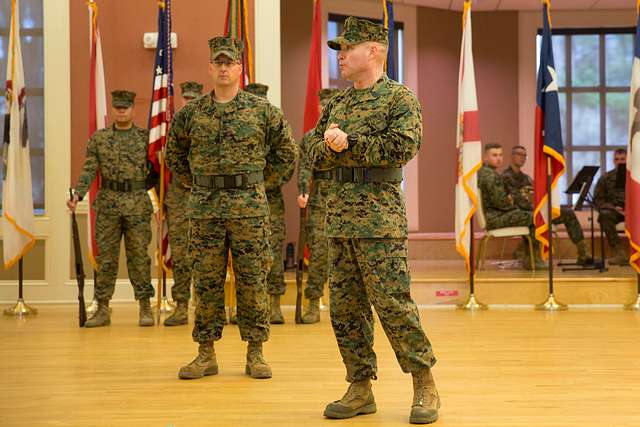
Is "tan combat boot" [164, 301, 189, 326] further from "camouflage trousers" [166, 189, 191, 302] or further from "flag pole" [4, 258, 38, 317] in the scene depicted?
"flag pole" [4, 258, 38, 317]

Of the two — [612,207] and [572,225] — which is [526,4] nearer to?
[612,207]

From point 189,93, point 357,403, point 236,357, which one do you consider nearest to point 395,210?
point 357,403

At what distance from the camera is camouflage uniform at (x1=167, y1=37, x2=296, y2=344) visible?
440cm

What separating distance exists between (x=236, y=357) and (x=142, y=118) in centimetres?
386

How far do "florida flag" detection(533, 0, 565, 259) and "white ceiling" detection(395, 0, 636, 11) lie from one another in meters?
3.69

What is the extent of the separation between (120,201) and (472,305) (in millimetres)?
3076

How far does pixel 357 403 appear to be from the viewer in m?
3.59

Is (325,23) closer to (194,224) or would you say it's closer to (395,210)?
(194,224)

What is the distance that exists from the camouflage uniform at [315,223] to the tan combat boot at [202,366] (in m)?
2.28

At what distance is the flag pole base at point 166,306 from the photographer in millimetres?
7250

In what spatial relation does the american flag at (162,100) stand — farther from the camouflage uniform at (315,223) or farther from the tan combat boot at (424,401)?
the tan combat boot at (424,401)

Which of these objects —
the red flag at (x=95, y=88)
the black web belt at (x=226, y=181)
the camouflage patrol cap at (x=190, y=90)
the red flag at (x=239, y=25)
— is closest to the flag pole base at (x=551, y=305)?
the red flag at (x=239, y=25)

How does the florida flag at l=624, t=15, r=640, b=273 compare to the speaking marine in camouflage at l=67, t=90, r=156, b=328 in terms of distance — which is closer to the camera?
the speaking marine in camouflage at l=67, t=90, r=156, b=328

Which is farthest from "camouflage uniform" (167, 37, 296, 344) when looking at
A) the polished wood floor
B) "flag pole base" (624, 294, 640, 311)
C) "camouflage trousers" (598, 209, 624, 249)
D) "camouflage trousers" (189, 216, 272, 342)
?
"camouflage trousers" (598, 209, 624, 249)
